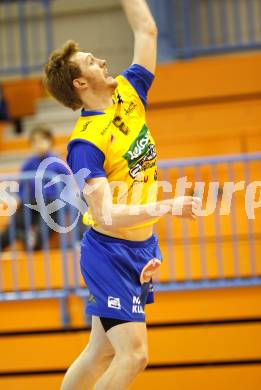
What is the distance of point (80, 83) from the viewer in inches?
128

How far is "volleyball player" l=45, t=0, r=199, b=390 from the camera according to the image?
3.20 metres

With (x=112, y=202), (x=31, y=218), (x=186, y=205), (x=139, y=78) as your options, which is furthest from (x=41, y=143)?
(x=186, y=205)

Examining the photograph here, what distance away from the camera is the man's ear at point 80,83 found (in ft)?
10.7

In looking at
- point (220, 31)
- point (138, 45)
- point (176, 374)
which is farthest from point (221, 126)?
point (138, 45)

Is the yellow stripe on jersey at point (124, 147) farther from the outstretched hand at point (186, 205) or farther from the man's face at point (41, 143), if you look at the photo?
the man's face at point (41, 143)

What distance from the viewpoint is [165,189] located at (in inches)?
193

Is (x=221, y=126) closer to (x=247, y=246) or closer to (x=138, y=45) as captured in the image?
(x=247, y=246)

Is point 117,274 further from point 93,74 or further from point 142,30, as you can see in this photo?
point 142,30

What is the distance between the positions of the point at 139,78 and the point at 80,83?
1.10 feet

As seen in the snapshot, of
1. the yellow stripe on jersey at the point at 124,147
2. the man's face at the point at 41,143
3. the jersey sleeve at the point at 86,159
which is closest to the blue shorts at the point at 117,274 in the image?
the yellow stripe on jersey at the point at 124,147

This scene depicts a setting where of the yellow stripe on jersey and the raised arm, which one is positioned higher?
the raised arm

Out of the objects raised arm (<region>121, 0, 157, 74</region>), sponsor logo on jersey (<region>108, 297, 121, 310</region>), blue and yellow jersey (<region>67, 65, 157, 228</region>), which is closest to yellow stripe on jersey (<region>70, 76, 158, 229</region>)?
blue and yellow jersey (<region>67, 65, 157, 228</region>)

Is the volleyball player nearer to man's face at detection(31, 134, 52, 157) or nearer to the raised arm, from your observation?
the raised arm

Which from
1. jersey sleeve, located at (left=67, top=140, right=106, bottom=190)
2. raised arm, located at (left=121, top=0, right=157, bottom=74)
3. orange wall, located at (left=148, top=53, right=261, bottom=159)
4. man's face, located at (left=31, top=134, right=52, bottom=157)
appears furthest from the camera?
orange wall, located at (left=148, top=53, right=261, bottom=159)
